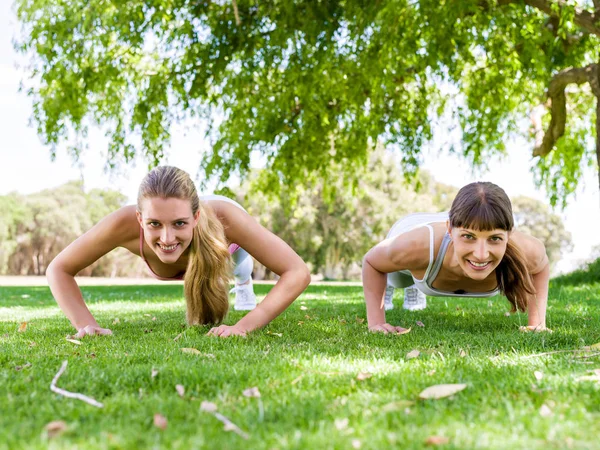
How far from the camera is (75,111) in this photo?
1165 cm

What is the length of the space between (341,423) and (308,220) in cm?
3200

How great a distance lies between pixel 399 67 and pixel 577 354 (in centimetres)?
802

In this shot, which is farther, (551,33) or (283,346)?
(551,33)

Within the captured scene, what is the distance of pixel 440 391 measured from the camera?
2283mm

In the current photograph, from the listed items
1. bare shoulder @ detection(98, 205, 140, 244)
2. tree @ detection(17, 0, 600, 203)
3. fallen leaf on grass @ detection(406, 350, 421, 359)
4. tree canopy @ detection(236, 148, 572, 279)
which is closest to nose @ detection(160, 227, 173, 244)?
bare shoulder @ detection(98, 205, 140, 244)

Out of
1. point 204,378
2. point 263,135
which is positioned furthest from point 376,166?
point 204,378

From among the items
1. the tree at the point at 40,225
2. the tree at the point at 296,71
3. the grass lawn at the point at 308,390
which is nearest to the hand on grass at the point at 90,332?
the grass lawn at the point at 308,390

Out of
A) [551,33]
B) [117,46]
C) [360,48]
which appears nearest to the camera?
[551,33]

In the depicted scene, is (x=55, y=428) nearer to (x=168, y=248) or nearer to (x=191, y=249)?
(x=168, y=248)

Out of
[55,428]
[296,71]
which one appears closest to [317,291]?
[296,71]

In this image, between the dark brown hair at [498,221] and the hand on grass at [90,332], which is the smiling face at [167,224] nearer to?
the hand on grass at [90,332]

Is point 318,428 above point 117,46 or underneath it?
underneath

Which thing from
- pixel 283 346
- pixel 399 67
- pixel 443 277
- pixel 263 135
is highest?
pixel 399 67

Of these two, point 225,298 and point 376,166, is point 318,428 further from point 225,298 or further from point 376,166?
point 376,166
